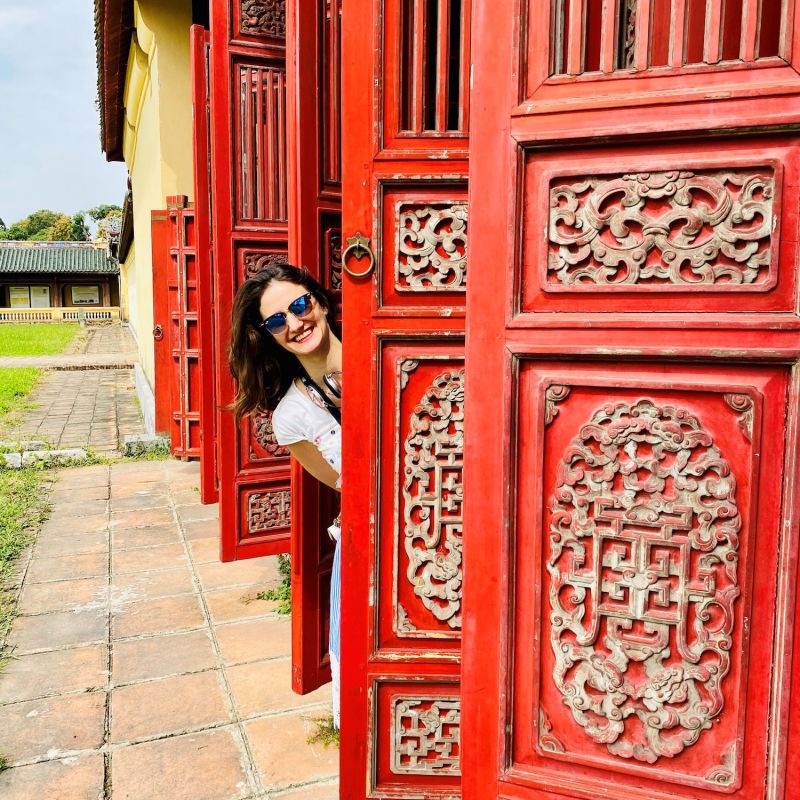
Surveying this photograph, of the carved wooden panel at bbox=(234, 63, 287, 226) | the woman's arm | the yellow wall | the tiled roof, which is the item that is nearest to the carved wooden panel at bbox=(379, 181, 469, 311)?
the woman's arm

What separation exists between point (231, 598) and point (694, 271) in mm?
3140

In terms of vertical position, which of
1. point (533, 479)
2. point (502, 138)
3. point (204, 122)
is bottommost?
point (533, 479)

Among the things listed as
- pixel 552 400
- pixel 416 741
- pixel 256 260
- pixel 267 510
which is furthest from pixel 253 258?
pixel 552 400

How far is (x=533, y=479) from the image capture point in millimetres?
1363

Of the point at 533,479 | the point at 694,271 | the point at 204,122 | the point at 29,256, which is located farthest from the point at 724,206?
the point at 29,256

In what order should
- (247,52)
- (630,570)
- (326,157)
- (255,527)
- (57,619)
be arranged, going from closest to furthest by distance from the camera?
(630,570) → (326,157) → (247,52) → (57,619) → (255,527)

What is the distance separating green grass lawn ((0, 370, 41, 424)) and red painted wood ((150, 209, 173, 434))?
329 centimetres

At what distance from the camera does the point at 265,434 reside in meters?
3.66

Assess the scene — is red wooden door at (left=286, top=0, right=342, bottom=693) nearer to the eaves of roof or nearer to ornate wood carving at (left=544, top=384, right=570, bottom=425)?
ornate wood carving at (left=544, top=384, right=570, bottom=425)

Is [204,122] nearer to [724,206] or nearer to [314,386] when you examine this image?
[314,386]

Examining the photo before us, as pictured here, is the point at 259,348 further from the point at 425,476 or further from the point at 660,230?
the point at 660,230

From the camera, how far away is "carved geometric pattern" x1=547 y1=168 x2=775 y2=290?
118cm

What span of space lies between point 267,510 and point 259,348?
174 centimetres

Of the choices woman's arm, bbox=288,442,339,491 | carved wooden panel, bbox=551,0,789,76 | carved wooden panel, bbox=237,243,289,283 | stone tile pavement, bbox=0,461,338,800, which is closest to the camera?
carved wooden panel, bbox=551,0,789,76
